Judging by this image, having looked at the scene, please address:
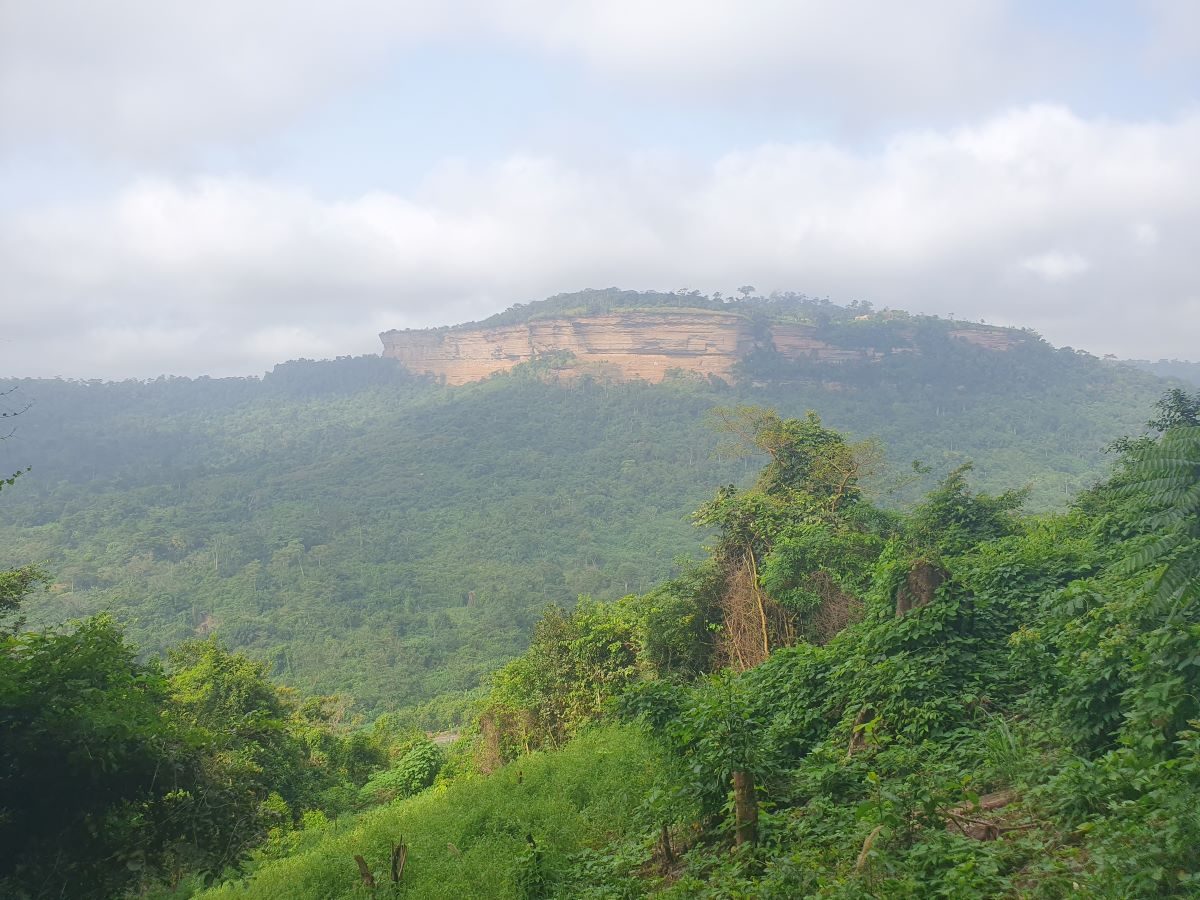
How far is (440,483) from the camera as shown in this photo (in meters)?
81.8

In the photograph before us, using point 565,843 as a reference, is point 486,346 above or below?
above

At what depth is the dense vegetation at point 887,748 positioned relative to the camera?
15.4 ft

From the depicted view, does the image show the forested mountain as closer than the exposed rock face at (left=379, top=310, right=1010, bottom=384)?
Yes

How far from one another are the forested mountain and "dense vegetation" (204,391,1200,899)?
851cm

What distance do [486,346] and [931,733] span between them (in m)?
117

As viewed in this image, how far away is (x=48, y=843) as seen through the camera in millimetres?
5531

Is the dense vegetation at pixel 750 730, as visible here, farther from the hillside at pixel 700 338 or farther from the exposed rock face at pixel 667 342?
the hillside at pixel 700 338

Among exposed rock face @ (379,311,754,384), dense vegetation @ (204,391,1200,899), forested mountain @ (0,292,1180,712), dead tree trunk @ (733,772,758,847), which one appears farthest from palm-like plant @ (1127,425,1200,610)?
exposed rock face @ (379,311,754,384)

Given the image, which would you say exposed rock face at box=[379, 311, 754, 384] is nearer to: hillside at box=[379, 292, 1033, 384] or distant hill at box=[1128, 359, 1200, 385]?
hillside at box=[379, 292, 1033, 384]

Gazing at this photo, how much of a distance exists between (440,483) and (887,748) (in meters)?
77.0

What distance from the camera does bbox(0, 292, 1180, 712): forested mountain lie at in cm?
5125

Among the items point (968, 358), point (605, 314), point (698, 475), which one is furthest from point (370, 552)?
point (968, 358)

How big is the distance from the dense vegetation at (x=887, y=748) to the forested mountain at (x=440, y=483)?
27.9ft

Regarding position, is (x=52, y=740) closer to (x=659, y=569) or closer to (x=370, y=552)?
(x=659, y=569)
